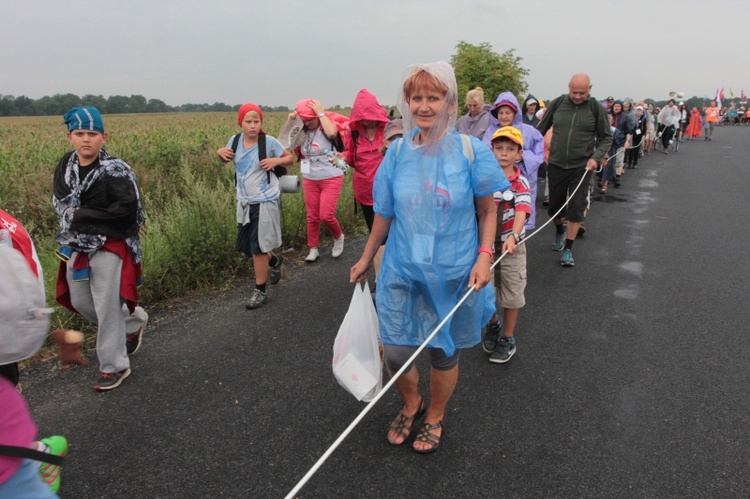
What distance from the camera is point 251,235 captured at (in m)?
4.68

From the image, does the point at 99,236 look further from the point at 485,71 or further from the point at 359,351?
the point at 485,71

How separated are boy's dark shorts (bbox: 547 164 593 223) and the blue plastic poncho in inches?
149

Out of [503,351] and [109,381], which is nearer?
[109,381]

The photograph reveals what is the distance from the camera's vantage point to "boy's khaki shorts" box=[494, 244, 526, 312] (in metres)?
3.57

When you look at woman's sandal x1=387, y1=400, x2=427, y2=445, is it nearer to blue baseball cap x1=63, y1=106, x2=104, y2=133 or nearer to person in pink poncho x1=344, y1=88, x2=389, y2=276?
blue baseball cap x1=63, y1=106, x2=104, y2=133

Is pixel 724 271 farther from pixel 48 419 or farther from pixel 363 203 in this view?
pixel 48 419

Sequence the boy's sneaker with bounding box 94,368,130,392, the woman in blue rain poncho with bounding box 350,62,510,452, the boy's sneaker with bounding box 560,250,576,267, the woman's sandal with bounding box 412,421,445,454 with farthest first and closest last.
A: the boy's sneaker with bounding box 560,250,576,267
the boy's sneaker with bounding box 94,368,130,392
the woman's sandal with bounding box 412,421,445,454
the woman in blue rain poncho with bounding box 350,62,510,452

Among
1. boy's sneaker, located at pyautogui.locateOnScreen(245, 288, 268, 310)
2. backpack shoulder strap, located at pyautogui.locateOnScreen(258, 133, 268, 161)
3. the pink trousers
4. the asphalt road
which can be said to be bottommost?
the asphalt road

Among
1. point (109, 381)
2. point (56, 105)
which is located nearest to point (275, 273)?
point (109, 381)

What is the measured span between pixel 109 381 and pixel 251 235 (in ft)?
5.85

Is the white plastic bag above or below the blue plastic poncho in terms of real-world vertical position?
below

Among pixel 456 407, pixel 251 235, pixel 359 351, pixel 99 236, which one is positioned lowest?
pixel 456 407

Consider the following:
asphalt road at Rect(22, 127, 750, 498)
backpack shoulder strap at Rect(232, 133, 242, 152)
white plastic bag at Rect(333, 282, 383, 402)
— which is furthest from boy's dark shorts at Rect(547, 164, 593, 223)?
white plastic bag at Rect(333, 282, 383, 402)

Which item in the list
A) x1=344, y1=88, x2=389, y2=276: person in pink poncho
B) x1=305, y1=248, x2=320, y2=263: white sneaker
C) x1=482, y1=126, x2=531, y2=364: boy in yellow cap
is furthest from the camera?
x1=305, y1=248, x2=320, y2=263: white sneaker
